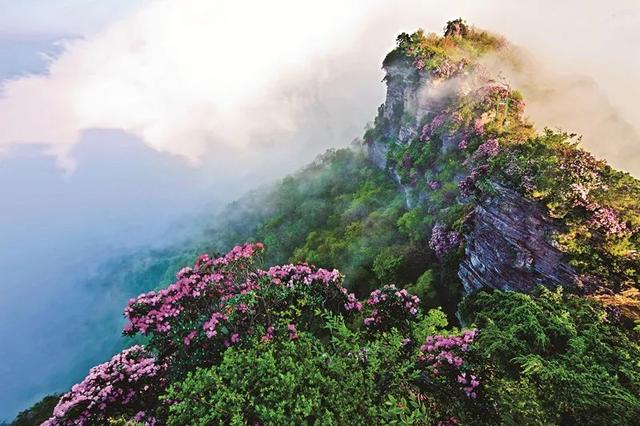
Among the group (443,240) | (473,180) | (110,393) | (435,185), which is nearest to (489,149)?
(473,180)

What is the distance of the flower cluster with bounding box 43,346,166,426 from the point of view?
894cm

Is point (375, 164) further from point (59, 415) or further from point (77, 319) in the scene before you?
point (77, 319)

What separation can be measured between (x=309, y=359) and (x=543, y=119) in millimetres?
30767

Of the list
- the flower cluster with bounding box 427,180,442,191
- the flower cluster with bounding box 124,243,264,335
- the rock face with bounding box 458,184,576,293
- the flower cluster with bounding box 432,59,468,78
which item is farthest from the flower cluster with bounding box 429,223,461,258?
the flower cluster with bounding box 432,59,468,78

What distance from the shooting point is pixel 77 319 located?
12250 cm

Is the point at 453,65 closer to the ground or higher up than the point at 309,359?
higher up

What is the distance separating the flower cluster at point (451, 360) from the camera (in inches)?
256

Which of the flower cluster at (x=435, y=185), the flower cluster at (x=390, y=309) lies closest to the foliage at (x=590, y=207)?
the flower cluster at (x=390, y=309)

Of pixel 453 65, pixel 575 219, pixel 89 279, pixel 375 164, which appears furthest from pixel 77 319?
pixel 575 219

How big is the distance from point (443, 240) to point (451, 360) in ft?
38.9

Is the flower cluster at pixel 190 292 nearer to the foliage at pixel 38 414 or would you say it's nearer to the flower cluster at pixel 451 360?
the flower cluster at pixel 451 360

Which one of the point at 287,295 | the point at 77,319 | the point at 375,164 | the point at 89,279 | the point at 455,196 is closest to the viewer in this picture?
the point at 287,295

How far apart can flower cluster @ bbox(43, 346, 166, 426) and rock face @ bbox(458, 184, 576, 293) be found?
37.6 ft

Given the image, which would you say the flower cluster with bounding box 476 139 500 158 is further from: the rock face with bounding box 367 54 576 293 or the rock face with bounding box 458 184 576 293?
the rock face with bounding box 458 184 576 293
